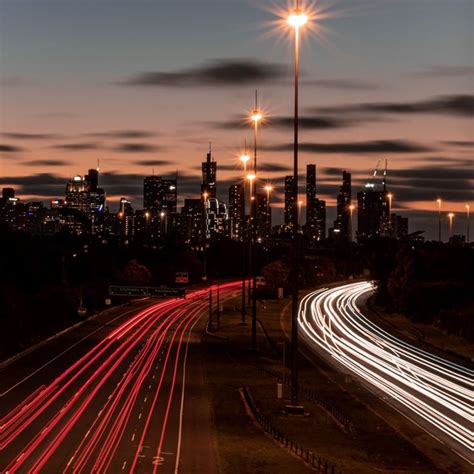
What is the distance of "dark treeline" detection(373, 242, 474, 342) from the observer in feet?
270

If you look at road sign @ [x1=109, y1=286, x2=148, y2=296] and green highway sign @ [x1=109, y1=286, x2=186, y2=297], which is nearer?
green highway sign @ [x1=109, y1=286, x2=186, y2=297]

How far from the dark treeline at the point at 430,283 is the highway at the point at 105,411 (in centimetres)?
3201

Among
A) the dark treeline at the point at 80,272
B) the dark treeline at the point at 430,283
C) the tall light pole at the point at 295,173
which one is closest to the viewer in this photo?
the tall light pole at the point at 295,173

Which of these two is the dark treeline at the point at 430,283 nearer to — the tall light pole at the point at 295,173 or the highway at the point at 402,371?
the highway at the point at 402,371

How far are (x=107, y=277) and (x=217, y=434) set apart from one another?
3430 inches

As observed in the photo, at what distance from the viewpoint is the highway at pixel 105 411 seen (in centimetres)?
2377

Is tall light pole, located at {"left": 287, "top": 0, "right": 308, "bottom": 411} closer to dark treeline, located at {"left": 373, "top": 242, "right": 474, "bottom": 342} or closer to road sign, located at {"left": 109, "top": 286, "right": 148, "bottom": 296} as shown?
dark treeline, located at {"left": 373, "top": 242, "right": 474, "bottom": 342}

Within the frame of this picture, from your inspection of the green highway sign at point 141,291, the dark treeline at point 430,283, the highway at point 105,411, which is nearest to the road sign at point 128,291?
the green highway sign at point 141,291

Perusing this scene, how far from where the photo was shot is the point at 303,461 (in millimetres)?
23922

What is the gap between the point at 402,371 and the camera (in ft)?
150

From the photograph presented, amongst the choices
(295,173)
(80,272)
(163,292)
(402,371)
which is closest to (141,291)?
(163,292)

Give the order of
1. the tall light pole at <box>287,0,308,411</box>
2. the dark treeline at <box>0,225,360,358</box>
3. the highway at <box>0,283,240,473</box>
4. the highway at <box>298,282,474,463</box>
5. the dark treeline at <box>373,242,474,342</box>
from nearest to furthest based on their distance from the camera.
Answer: the highway at <box>0,283,240,473</box>, the tall light pole at <box>287,0,308,411</box>, the highway at <box>298,282,474,463</box>, the dark treeline at <box>0,225,360,358</box>, the dark treeline at <box>373,242,474,342</box>

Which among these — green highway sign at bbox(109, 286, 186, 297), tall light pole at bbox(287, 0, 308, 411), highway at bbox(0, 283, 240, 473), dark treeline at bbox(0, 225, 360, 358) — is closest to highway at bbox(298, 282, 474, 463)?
tall light pole at bbox(287, 0, 308, 411)

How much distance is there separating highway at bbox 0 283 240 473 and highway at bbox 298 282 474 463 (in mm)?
8987
